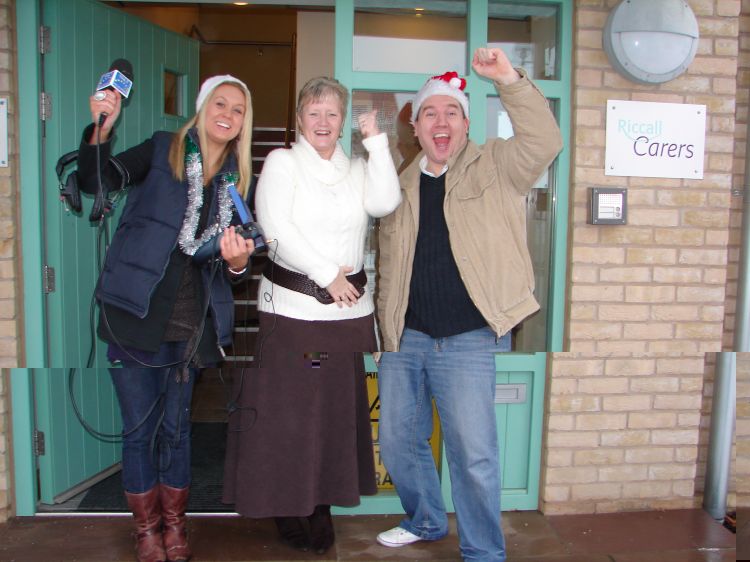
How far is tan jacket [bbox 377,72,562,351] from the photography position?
2.44 m

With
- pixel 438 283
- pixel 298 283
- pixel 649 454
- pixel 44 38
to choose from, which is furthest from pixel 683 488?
pixel 44 38

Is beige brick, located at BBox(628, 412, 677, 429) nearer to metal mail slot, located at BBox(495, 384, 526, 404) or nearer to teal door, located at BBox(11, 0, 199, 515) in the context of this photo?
metal mail slot, located at BBox(495, 384, 526, 404)

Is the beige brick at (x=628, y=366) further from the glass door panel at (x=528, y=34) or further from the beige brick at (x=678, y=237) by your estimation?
the glass door panel at (x=528, y=34)

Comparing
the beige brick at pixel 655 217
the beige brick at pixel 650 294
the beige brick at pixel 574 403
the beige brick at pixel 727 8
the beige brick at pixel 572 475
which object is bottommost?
the beige brick at pixel 572 475

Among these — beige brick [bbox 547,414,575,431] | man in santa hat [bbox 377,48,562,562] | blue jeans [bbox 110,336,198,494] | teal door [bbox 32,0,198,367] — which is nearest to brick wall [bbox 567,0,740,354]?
beige brick [bbox 547,414,575,431]

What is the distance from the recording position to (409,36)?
125 inches

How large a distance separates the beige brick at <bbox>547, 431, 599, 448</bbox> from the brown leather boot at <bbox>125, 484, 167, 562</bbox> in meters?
1.78

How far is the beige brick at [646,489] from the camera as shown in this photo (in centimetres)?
329

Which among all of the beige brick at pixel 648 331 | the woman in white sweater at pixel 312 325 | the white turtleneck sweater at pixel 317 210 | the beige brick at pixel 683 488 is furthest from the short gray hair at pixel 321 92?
the beige brick at pixel 683 488

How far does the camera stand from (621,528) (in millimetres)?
3160

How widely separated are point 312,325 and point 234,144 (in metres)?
0.73

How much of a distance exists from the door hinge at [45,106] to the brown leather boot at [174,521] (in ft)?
5.59

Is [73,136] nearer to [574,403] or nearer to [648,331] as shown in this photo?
[574,403]

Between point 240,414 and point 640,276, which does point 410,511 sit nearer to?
point 240,414
